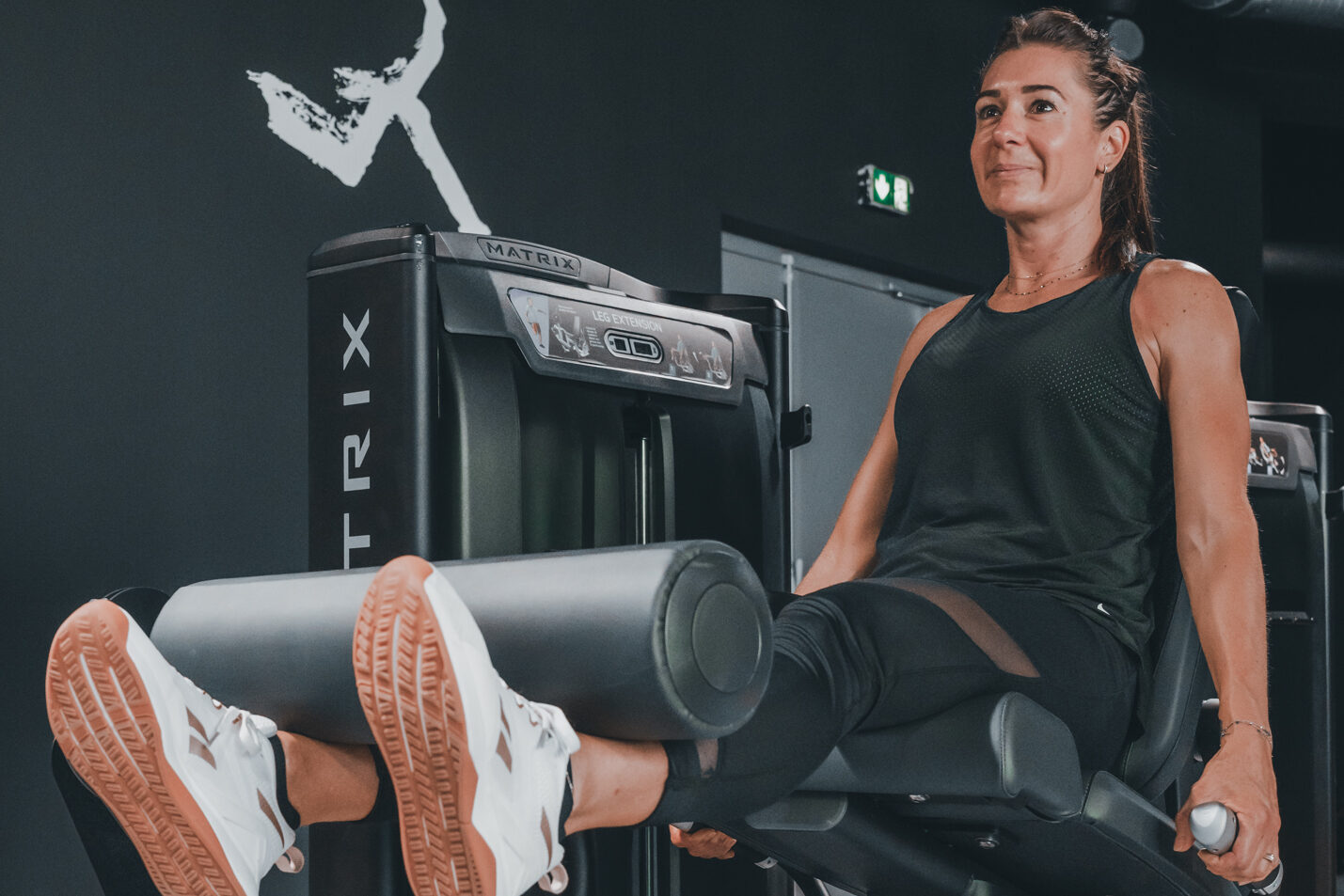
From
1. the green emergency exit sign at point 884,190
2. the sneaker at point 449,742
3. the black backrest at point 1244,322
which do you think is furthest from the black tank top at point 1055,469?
the green emergency exit sign at point 884,190

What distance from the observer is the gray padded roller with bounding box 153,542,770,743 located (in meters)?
0.96

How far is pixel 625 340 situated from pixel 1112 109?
653mm

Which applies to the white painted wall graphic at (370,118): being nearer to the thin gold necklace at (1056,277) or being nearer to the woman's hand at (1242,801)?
the thin gold necklace at (1056,277)

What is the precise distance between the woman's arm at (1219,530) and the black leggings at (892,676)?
0.11m

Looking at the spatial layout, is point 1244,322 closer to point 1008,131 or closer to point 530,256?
point 1008,131

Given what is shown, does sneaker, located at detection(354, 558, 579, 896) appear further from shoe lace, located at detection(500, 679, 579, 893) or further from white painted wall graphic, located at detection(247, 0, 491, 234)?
white painted wall graphic, located at detection(247, 0, 491, 234)

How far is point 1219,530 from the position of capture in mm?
1319

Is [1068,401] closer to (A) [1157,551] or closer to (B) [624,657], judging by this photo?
(A) [1157,551]

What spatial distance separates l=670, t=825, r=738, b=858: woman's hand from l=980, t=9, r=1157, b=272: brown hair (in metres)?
0.77

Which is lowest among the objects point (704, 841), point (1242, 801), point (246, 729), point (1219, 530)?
point (704, 841)

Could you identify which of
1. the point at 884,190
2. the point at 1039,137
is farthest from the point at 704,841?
the point at 884,190

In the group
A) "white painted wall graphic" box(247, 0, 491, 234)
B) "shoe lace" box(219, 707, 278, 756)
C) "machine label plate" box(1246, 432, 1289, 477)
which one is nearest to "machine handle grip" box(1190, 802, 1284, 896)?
"shoe lace" box(219, 707, 278, 756)

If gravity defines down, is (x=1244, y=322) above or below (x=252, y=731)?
above

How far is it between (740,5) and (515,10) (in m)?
0.81
